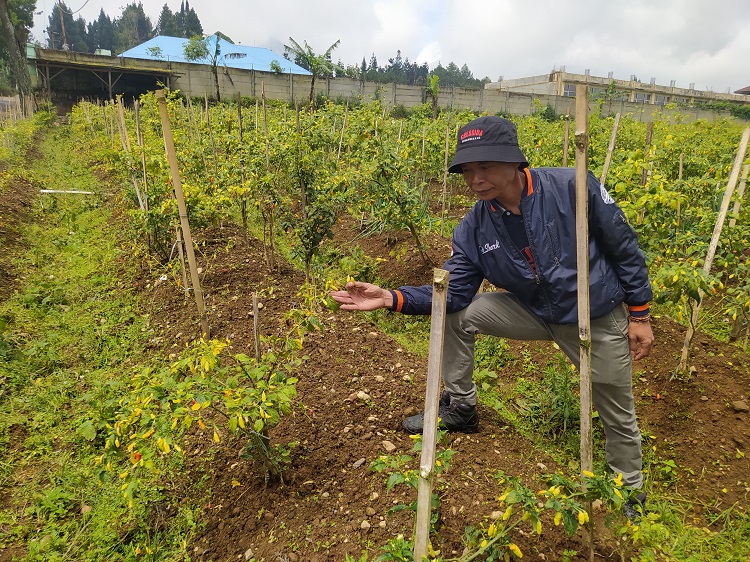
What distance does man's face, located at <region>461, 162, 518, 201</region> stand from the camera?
2016 mm

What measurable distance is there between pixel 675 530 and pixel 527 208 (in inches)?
66.7

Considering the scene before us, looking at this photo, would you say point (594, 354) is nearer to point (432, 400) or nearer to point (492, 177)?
point (492, 177)

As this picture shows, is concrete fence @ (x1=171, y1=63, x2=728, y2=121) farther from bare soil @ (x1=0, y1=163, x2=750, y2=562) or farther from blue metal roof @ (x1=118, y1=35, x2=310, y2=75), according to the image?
bare soil @ (x1=0, y1=163, x2=750, y2=562)

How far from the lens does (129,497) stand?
1.80 meters

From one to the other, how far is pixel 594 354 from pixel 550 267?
45 cm

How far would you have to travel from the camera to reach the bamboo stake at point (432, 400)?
4.20 feet

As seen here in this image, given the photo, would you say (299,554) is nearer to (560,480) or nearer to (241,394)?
(241,394)

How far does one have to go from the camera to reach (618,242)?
201 centimetres

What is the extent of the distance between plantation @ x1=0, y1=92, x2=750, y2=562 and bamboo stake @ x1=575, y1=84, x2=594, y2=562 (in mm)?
229

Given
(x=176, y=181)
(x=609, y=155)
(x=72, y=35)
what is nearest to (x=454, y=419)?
(x=609, y=155)

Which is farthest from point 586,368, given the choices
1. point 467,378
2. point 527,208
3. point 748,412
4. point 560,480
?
point 748,412

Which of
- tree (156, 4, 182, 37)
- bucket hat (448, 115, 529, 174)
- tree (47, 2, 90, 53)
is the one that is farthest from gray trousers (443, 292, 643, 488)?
tree (47, 2, 90, 53)

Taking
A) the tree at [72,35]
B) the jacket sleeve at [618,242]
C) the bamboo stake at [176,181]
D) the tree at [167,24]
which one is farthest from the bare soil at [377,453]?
the tree at [72,35]

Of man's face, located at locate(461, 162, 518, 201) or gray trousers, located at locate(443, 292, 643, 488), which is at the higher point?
man's face, located at locate(461, 162, 518, 201)
